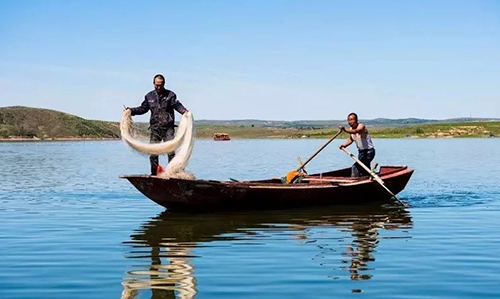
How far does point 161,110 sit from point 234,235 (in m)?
3.90

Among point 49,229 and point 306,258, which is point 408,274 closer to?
point 306,258

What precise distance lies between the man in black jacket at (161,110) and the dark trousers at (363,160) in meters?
6.27

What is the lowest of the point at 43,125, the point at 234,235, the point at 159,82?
the point at 234,235

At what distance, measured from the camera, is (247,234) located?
14.0 meters

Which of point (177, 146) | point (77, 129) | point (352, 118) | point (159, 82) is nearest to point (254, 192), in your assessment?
point (177, 146)

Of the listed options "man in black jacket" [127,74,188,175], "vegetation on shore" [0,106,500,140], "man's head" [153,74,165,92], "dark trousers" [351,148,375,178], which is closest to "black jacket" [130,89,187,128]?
"man in black jacket" [127,74,188,175]

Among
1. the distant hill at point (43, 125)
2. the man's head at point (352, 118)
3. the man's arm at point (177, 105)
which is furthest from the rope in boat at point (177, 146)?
the distant hill at point (43, 125)

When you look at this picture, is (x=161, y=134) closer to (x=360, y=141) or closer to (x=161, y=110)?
(x=161, y=110)

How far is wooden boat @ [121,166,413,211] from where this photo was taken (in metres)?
15.9

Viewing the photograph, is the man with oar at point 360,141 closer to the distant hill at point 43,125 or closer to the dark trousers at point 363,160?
the dark trousers at point 363,160

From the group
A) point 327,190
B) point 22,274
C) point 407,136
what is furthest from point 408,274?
point 407,136

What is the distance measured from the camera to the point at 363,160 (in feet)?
66.2

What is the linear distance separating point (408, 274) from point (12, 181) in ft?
74.6

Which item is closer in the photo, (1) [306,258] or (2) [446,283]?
(2) [446,283]
